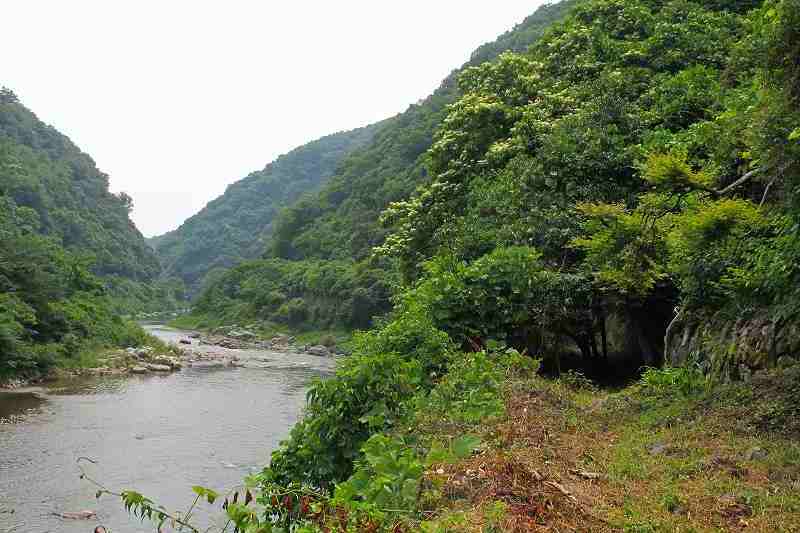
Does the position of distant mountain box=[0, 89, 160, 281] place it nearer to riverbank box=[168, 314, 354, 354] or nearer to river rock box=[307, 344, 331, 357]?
riverbank box=[168, 314, 354, 354]

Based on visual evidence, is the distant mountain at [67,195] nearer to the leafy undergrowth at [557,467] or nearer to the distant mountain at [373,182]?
the distant mountain at [373,182]

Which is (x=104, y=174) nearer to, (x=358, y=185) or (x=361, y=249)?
(x=358, y=185)

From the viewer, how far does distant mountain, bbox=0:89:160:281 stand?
230 feet

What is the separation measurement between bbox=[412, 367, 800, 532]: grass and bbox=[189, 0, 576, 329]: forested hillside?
3938cm

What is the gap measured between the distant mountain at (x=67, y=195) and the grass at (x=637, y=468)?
6587cm

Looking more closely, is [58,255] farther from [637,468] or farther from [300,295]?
[637,468]

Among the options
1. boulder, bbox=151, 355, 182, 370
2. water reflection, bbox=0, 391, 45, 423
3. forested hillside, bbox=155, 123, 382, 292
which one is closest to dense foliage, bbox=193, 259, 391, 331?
boulder, bbox=151, 355, 182, 370

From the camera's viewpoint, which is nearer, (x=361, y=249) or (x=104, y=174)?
(x=361, y=249)

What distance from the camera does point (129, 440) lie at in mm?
17969

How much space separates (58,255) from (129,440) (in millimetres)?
27075

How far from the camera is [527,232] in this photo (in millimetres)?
15859

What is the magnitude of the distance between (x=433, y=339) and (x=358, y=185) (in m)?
69.9

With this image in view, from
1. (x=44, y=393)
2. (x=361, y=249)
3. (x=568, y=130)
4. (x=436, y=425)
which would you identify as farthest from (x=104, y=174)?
(x=436, y=425)

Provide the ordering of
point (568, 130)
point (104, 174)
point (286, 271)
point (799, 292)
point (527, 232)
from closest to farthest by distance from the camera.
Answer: point (799, 292) < point (527, 232) < point (568, 130) < point (286, 271) < point (104, 174)
